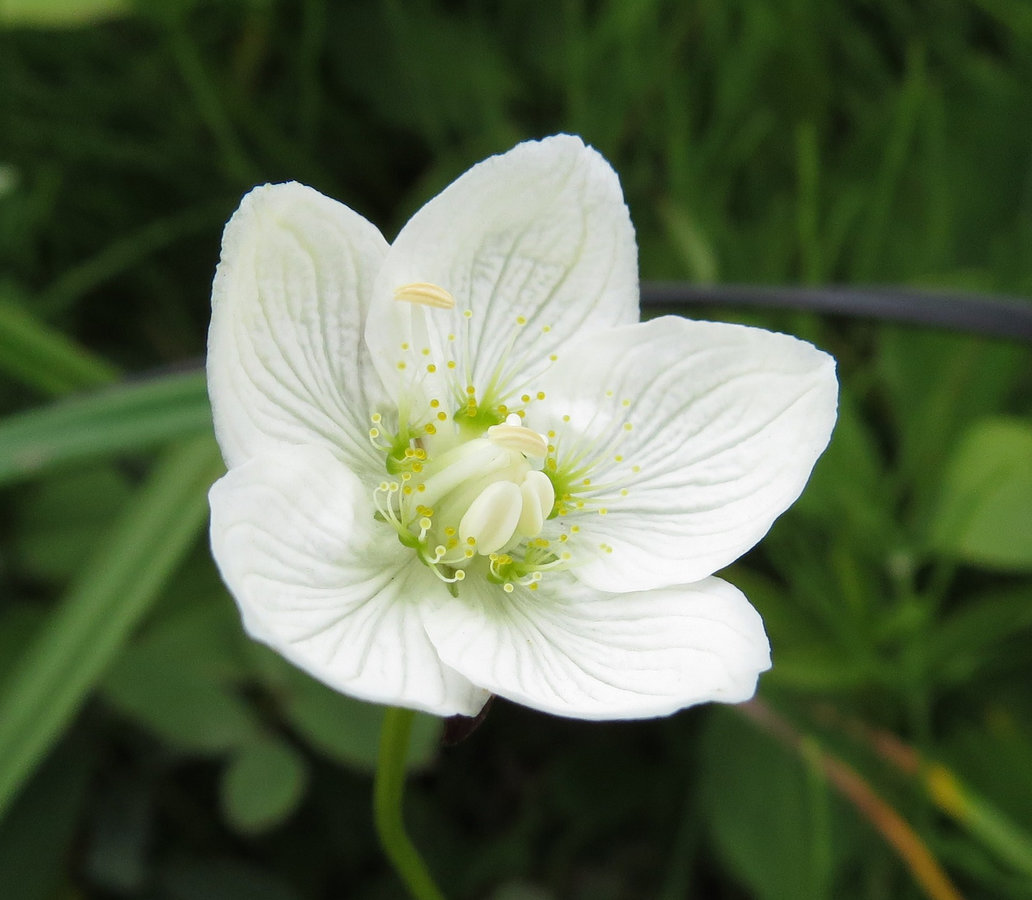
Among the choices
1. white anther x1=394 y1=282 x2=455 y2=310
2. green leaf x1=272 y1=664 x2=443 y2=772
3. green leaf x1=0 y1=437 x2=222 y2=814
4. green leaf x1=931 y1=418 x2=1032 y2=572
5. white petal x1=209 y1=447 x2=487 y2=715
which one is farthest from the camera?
green leaf x1=931 y1=418 x2=1032 y2=572

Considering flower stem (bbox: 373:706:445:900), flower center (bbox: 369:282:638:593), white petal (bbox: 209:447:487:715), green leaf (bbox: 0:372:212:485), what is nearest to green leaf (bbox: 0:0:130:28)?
green leaf (bbox: 0:372:212:485)

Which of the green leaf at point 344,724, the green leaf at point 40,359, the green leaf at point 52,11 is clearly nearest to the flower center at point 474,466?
the green leaf at point 344,724

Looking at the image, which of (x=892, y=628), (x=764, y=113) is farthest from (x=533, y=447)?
(x=764, y=113)

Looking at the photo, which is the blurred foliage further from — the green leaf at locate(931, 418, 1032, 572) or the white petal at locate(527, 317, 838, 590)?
the white petal at locate(527, 317, 838, 590)

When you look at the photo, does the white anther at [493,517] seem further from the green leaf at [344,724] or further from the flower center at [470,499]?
the green leaf at [344,724]

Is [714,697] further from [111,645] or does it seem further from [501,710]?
[501,710]
